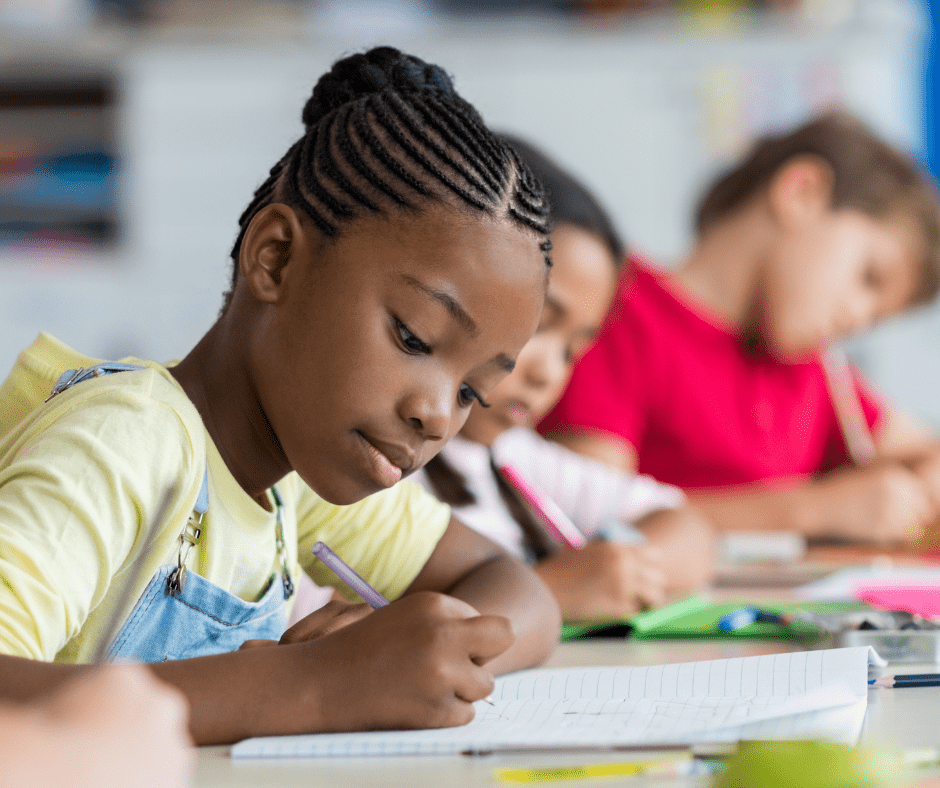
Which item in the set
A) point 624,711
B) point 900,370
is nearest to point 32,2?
point 900,370

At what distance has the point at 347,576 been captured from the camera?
0.63m

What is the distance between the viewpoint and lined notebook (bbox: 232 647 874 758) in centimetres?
44

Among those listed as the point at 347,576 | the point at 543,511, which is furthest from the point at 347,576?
the point at 543,511

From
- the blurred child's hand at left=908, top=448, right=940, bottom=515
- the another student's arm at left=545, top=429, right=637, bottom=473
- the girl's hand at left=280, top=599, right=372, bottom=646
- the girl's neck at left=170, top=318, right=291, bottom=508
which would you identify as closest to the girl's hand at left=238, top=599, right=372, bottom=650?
the girl's hand at left=280, top=599, right=372, bottom=646

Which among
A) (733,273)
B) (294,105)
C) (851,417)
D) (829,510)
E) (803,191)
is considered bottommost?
(829,510)

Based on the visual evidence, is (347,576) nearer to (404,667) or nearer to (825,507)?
(404,667)

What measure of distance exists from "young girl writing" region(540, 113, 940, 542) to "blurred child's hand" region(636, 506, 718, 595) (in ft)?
1.49

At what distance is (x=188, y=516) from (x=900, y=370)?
2.62 metres

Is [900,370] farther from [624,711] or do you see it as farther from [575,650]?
[624,711]

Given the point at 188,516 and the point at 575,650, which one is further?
the point at 575,650

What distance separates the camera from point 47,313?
10.0 feet

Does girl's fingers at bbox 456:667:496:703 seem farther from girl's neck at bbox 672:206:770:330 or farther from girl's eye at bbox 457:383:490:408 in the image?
girl's neck at bbox 672:206:770:330

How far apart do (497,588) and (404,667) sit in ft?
0.76

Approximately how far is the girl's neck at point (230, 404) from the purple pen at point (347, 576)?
54 millimetres
